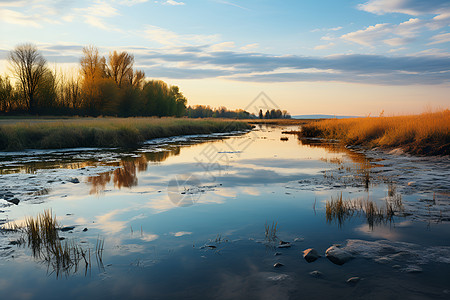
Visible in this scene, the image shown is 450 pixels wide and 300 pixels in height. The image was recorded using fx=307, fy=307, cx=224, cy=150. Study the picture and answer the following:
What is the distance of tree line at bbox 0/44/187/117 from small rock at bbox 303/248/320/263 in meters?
51.4

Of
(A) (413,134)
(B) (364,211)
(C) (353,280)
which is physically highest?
(A) (413,134)

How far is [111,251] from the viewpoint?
4.62 meters

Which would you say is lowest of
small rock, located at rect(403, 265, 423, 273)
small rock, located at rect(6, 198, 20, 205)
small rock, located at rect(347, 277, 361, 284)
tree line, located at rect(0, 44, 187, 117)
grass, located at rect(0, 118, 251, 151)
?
small rock, located at rect(347, 277, 361, 284)

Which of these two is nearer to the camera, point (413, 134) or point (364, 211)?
point (364, 211)

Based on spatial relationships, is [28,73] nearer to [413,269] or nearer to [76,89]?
[76,89]

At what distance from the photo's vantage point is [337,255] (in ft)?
14.1

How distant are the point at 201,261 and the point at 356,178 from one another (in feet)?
23.4

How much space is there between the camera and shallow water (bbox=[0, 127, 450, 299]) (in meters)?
3.68

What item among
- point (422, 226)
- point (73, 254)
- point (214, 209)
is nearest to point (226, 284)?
point (73, 254)

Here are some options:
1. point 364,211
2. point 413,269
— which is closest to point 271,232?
point 413,269

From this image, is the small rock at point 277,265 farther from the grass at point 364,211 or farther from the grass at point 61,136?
the grass at point 61,136

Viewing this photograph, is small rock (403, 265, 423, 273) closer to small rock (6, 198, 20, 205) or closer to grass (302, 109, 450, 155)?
small rock (6, 198, 20, 205)

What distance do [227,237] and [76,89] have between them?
55.4m

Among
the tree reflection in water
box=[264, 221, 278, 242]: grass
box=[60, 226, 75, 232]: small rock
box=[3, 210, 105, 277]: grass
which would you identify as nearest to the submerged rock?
box=[264, 221, 278, 242]: grass
